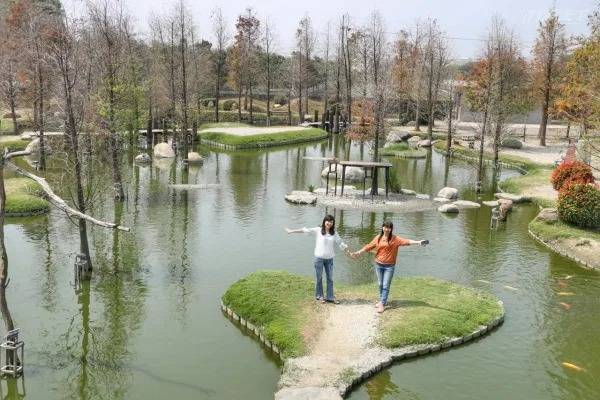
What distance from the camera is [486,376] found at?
13.9 metres

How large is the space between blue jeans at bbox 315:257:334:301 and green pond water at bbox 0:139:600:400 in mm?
2417

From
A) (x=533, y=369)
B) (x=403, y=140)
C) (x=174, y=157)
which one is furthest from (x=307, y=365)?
(x=403, y=140)

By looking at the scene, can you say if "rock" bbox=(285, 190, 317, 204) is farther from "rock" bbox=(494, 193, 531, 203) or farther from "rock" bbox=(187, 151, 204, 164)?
"rock" bbox=(187, 151, 204, 164)

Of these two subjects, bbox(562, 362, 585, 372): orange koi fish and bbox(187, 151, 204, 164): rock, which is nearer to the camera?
bbox(562, 362, 585, 372): orange koi fish

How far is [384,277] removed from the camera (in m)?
16.0

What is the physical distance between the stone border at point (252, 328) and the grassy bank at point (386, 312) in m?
0.12

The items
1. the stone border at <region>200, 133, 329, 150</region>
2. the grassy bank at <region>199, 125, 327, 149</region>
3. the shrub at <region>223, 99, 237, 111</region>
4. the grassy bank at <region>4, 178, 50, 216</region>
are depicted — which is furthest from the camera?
the shrub at <region>223, 99, 237, 111</region>

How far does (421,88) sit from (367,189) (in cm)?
3638

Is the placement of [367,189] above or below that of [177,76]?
below

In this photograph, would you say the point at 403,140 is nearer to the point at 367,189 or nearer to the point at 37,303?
the point at 367,189

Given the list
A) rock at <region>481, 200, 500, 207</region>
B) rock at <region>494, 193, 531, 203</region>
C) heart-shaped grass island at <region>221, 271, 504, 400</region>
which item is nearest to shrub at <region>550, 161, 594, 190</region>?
rock at <region>494, 193, 531, 203</region>

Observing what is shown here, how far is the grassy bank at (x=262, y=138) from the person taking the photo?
55531mm

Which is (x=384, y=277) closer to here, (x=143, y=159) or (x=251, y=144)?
(x=143, y=159)

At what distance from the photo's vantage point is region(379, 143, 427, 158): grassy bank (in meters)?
52.2
